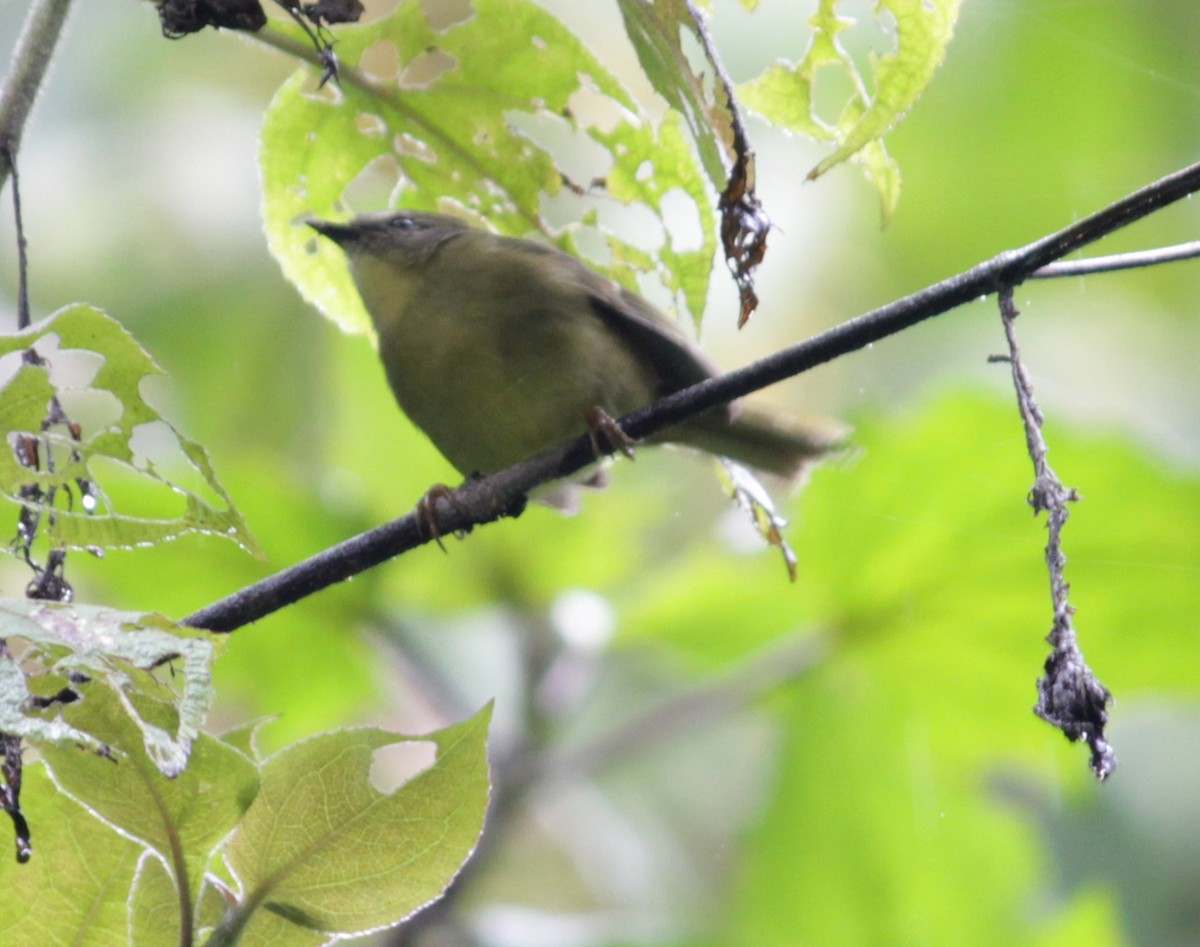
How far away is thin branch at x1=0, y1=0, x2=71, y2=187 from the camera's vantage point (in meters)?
1.05

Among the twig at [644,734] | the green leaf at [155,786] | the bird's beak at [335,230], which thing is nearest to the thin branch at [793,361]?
the green leaf at [155,786]

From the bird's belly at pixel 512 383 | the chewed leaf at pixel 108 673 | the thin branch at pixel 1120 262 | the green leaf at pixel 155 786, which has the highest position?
the thin branch at pixel 1120 262

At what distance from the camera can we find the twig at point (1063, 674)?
90 centimetres

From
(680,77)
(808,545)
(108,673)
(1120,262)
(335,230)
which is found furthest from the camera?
(808,545)

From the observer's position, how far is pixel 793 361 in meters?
1.05

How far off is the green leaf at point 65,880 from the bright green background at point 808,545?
110 centimetres

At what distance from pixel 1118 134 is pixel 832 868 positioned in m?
2.99

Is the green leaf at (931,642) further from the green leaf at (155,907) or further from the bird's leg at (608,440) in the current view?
the green leaf at (155,907)

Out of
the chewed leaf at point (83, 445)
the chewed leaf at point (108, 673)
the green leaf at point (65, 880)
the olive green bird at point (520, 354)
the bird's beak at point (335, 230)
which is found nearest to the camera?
the chewed leaf at point (108, 673)

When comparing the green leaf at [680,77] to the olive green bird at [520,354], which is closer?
the green leaf at [680,77]

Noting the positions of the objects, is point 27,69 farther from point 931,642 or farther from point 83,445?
point 931,642

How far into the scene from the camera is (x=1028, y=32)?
4531mm

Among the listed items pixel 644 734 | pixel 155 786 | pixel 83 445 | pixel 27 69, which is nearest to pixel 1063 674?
pixel 155 786

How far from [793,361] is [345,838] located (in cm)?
49
